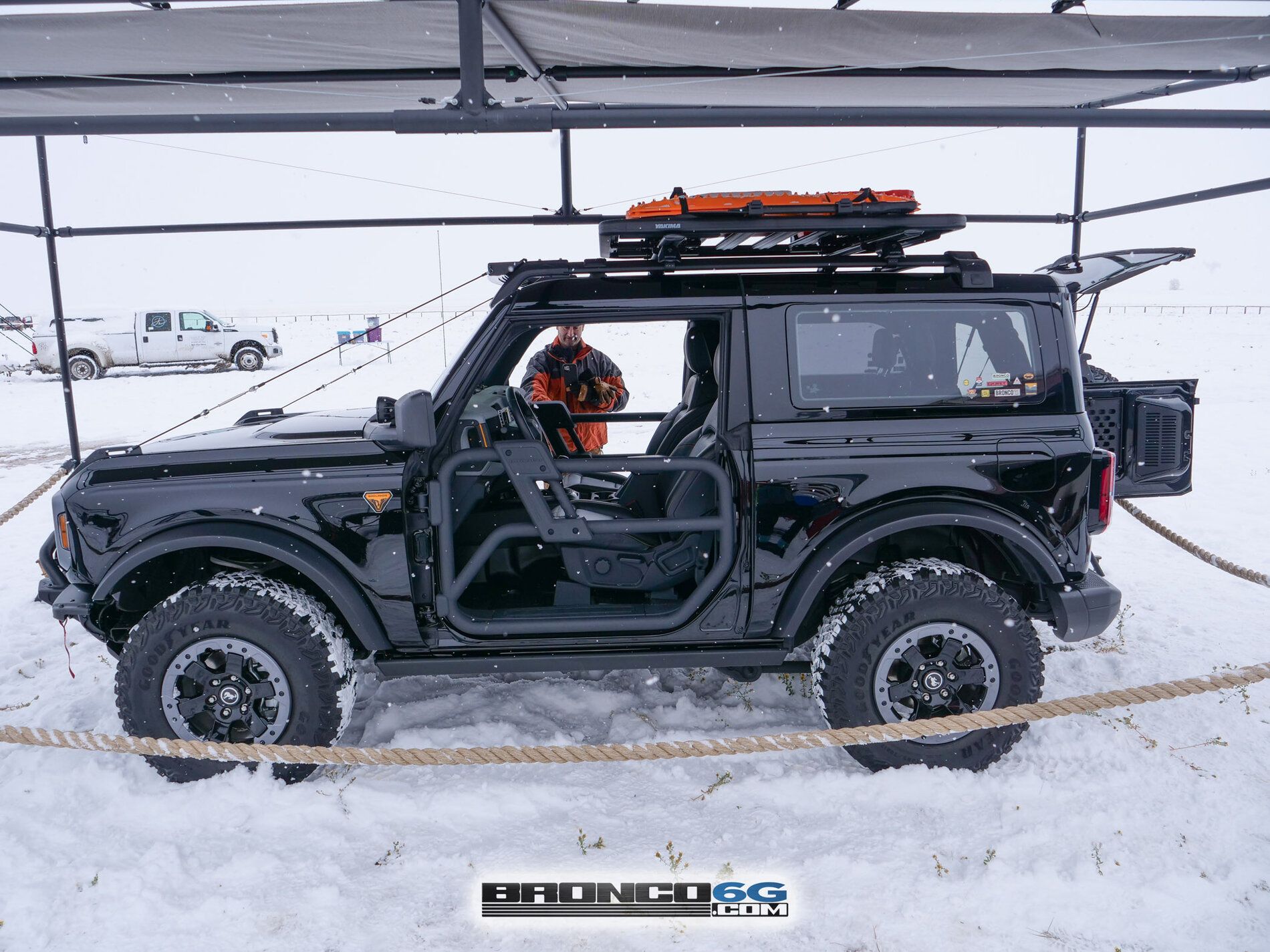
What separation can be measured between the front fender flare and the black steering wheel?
3.20 feet

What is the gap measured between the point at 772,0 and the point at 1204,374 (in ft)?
59.9

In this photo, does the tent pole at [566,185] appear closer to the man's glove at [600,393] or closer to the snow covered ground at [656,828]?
the man's glove at [600,393]

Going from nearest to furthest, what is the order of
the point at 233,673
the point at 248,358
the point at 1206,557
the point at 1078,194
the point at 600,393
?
the point at 233,673 < the point at 1206,557 < the point at 1078,194 < the point at 600,393 < the point at 248,358

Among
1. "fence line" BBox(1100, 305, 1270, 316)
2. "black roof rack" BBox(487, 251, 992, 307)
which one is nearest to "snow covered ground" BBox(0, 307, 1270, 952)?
"black roof rack" BBox(487, 251, 992, 307)

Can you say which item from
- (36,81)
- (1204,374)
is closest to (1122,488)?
(36,81)

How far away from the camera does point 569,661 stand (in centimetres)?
312

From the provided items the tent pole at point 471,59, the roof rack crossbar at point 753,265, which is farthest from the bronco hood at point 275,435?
the tent pole at point 471,59

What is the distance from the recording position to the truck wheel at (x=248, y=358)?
20.2 meters

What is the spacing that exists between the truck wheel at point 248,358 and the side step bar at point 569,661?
19.7 m

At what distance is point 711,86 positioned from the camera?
14.6 ft

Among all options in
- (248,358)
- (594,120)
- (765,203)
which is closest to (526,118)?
(594,120)

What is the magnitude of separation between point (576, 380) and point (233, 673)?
328 centimetres

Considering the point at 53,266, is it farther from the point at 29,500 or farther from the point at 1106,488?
the point at 1106,488

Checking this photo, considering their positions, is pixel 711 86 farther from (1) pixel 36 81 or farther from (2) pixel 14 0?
(1) pixel 36 81
